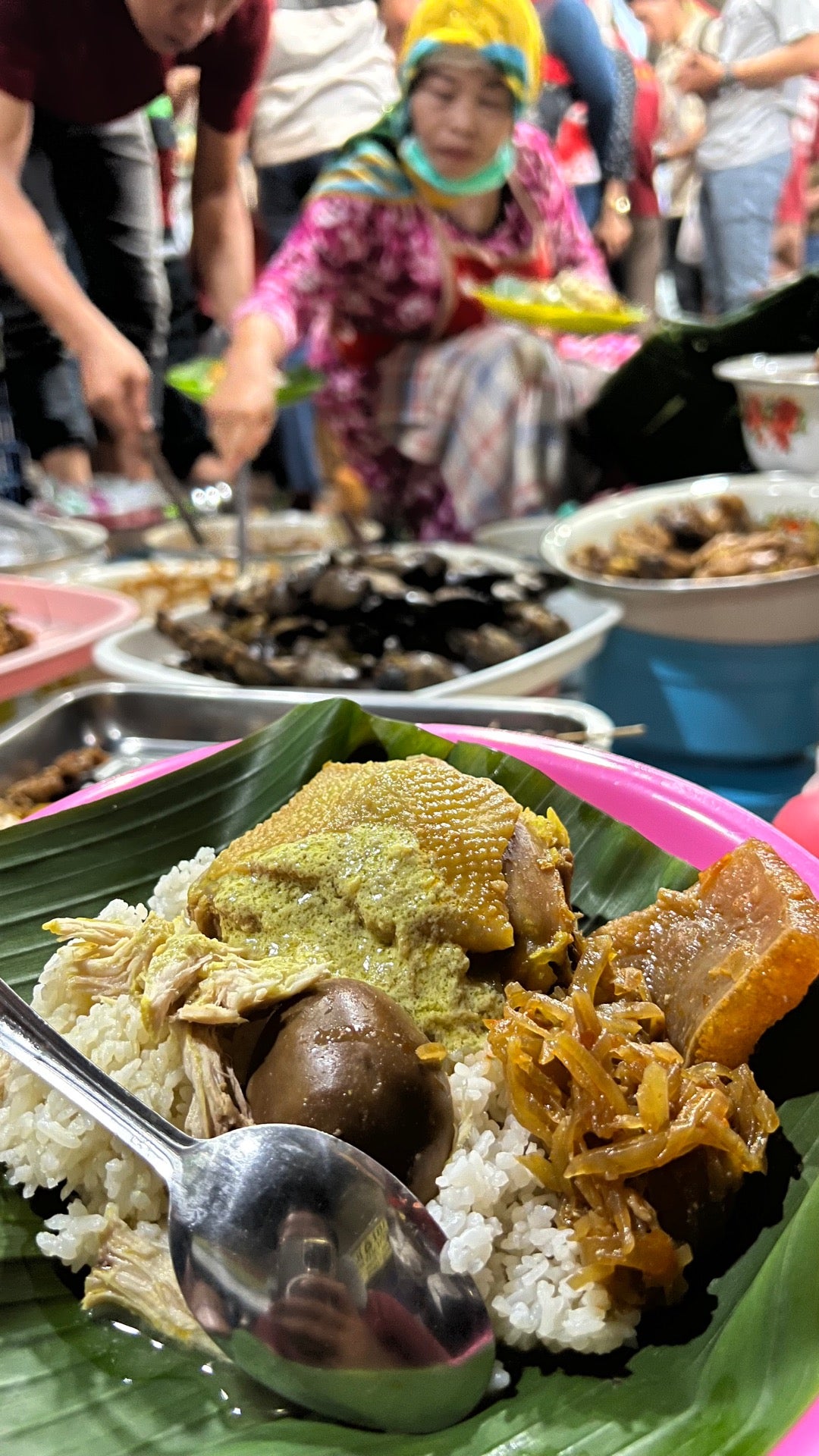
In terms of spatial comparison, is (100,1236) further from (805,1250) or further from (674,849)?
(674,849)

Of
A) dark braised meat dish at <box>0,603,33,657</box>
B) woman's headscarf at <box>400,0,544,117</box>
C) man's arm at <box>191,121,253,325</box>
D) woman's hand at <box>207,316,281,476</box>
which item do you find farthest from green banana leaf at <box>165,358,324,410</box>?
dark braised meat dish at <box>0,603,33,657</box>

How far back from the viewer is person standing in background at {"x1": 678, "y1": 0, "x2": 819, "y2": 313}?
335 centimetres

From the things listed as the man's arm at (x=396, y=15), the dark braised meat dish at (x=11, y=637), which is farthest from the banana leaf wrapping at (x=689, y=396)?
the dark braised meat dish at (x=11, y=637)

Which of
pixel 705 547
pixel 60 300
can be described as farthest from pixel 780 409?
pixel 60 300

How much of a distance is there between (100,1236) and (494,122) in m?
3.54

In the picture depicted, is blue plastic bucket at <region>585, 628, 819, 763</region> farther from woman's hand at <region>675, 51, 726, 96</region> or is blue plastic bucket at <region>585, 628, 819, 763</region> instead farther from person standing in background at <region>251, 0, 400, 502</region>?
woman's hand at <region>675, 51, 726, 96</region>

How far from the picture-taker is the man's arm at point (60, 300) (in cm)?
270

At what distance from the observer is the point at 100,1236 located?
2.80 feet

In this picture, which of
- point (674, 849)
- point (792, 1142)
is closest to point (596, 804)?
point (674, 849)

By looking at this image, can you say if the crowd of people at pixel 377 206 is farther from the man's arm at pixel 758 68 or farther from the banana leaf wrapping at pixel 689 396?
the banana leaf wrapping at pixel 689 396

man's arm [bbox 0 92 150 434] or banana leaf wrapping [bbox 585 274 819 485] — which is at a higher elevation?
man's arm [bbox 0 92 150 434]

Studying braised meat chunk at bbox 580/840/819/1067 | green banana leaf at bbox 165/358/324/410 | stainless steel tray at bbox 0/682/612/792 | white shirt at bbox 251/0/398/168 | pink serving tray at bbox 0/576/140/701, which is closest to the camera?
braised meat chunk at bbox 580/840/819/1067

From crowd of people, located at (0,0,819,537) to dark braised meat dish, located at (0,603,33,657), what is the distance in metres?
1.20

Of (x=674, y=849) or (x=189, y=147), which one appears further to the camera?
(x=189, y=147)
